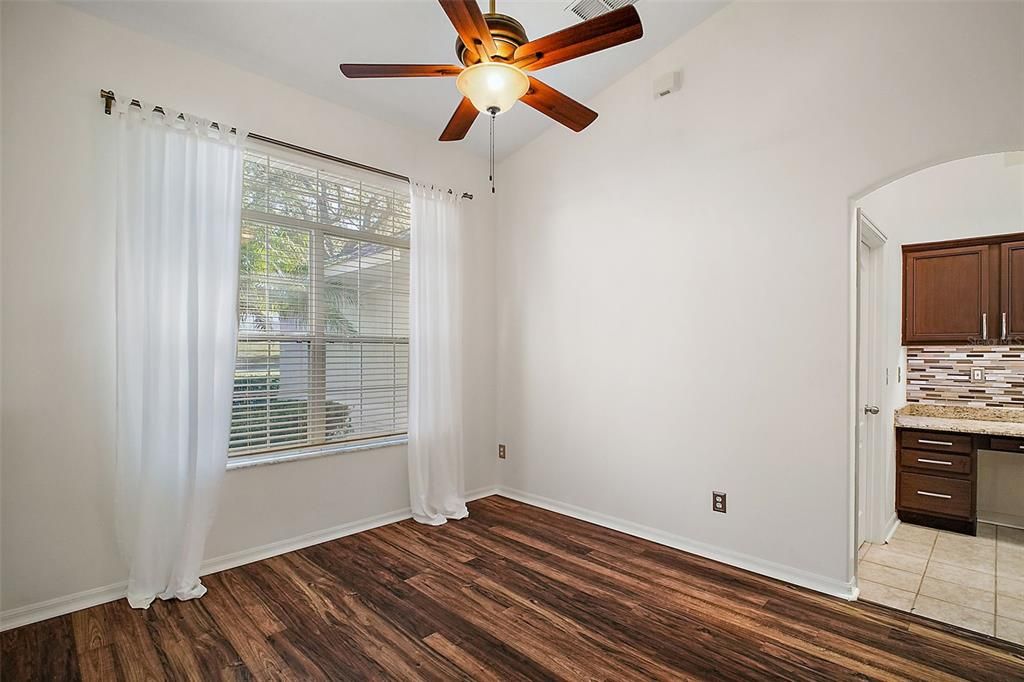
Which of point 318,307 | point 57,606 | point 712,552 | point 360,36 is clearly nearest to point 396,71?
point 360,36

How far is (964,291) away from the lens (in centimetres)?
384

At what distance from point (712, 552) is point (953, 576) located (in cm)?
134

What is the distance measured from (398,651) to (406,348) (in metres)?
2.21

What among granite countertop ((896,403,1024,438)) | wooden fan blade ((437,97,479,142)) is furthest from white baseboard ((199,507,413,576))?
granite countertop ((896,403,1024,438))

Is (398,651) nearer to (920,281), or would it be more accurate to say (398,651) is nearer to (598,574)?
(598,574)

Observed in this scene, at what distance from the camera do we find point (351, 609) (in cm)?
251

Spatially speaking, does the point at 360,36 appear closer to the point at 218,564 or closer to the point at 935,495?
the point at 218,564

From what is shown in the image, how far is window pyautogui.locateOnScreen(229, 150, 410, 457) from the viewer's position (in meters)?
3.11

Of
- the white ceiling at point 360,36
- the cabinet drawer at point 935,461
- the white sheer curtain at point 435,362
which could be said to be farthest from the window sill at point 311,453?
the cabinet drawer at point 935,461

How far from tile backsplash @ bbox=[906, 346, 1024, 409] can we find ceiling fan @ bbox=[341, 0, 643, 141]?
3.95 metres

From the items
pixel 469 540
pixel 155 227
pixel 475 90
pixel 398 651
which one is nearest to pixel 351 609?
pixel 398 651

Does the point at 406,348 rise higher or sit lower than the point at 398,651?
higher

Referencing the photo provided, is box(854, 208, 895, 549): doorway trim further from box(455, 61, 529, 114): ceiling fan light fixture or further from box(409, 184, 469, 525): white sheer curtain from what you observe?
box(409, 184, 469, 525): white sheer curtain

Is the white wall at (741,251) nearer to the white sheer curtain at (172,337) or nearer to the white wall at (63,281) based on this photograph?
the white sheer curtain at (172,337)
